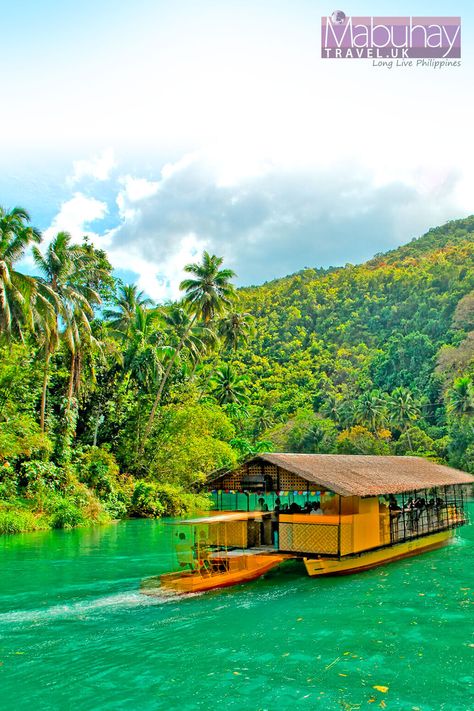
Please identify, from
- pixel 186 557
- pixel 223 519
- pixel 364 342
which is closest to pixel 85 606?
pixel 186 557

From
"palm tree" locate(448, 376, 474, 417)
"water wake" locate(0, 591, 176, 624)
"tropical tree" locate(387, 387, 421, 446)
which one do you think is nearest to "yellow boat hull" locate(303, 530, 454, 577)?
"water wake" locate(0, 591, 176, 624)

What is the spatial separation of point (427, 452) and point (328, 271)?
70.0 metres

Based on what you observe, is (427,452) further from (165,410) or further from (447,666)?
(447,666)

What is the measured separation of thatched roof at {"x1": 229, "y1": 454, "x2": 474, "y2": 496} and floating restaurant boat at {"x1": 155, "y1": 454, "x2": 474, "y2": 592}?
0.14ft

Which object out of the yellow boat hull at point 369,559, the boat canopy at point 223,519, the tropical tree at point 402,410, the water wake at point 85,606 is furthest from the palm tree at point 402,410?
the water wake at point 85,606

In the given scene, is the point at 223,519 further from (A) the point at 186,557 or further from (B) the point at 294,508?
(B) the point at 294,508

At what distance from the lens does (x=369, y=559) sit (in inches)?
680

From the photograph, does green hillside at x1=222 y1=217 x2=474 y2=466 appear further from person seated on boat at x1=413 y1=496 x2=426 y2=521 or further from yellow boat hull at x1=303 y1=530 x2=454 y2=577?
yellow boat hull at x1=303 y1=530 x2=454 y2=577

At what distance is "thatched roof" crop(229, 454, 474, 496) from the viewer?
1568cm

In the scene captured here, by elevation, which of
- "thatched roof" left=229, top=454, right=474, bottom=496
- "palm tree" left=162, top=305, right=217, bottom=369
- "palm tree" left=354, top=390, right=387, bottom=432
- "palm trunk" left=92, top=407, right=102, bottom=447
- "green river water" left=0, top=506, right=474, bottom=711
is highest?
"palm tree" left=162, top=305, right=217, bottom=369

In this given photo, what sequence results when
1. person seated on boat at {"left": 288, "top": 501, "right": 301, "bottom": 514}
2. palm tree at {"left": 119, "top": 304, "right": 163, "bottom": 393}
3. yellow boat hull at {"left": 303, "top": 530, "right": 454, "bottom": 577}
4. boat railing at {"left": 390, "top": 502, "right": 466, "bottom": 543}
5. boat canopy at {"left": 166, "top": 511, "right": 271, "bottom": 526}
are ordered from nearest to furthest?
boat canopy at {"left": 166, "top": 511, "right": 271, "bottom": 526}, yellow boat hull at {"left": 303, "top": 530, "right": 454, "bottom": 577}, person seated on boat at {"left": 288, "top": 501, "right": 301, "bottom": 514}, boat railing at {"left": 390, "top": 502, "right": 466, "bottom": 543}, palm tree at {"left": 119, "top": 304, "right": 163, "bottom": 393}

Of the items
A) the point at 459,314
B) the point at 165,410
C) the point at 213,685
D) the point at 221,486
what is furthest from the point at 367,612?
the point at 459,314

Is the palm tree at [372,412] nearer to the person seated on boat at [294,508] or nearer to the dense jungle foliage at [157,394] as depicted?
the dense jungle foliage at [157,394]

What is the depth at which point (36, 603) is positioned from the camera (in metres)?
13.7
